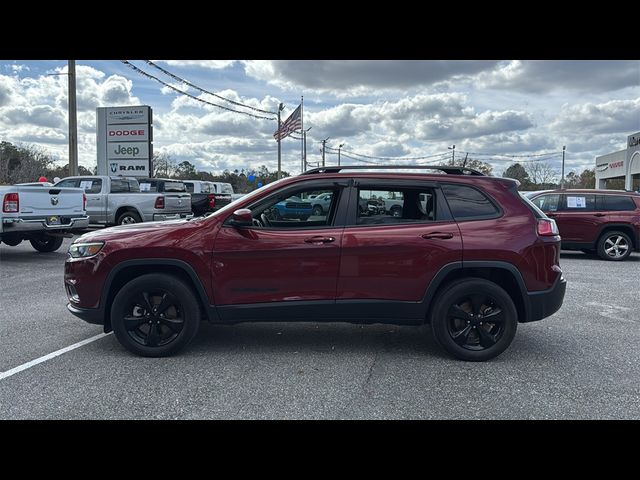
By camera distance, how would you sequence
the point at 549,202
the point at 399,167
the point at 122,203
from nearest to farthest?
1. the point at 399,167
2. the point at 549,202
3. the point at 122,203

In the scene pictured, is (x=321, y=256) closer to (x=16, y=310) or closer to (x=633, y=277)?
(x=16, y=310)

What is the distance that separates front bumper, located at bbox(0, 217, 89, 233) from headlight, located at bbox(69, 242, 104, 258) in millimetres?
6522

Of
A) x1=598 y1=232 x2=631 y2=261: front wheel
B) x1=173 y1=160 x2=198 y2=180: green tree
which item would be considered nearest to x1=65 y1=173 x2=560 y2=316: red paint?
x1=598 y1=232 x2=631 y2=261: front wheel

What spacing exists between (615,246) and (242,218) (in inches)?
415

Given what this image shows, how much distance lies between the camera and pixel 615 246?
11.9m

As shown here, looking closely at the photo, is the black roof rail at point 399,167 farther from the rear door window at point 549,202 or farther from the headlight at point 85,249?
the rear door window at point 549,202

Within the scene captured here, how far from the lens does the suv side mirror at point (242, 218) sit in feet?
15.0

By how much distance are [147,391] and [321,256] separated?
1.84 meters

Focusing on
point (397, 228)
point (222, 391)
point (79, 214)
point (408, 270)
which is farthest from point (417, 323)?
point (79, 214)

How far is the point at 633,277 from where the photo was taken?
9.65 metres

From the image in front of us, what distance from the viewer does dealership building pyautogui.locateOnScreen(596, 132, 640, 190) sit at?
131 ft

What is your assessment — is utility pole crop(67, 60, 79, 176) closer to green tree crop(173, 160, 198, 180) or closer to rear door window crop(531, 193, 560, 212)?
rear door window crop(531, 193, 560, 212)

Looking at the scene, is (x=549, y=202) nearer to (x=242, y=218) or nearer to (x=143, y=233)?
(x=242, y=218)

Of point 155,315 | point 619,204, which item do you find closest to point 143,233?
point 155,315
